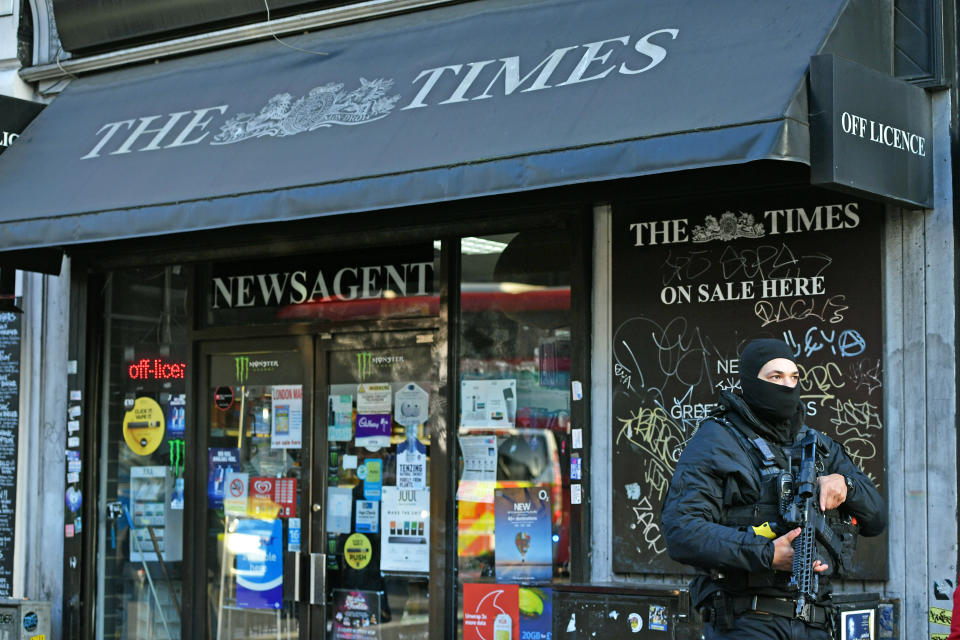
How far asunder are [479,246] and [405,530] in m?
1.85

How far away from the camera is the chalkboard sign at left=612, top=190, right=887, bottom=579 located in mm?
6484

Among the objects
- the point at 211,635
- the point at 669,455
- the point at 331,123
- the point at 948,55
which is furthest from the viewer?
the point at 211,635

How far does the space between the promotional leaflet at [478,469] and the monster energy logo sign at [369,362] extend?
768 millimetres

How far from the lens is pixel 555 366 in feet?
25.2

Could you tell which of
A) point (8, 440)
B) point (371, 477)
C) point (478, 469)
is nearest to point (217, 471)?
point (371, 477)

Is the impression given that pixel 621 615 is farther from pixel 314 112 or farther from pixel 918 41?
pixel 314 112

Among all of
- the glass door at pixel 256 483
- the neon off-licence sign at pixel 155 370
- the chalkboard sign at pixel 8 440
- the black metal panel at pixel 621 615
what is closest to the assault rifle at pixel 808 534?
the black metal panel at pixel 621 615

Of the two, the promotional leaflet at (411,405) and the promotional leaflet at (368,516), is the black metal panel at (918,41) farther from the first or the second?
the promotional leaflet at (368,516)

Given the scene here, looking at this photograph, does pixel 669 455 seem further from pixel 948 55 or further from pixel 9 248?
pixel 9 248

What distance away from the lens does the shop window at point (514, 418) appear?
7664 millimetres

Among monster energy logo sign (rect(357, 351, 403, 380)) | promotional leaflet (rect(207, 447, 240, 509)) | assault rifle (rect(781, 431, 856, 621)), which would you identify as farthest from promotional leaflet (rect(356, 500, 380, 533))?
assault rifle (rect(781, 431, 856, 621))

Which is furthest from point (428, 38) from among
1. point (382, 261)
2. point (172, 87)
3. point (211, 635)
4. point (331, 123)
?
point (211, 635)

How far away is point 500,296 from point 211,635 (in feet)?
10.6

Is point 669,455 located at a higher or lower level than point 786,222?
lower
